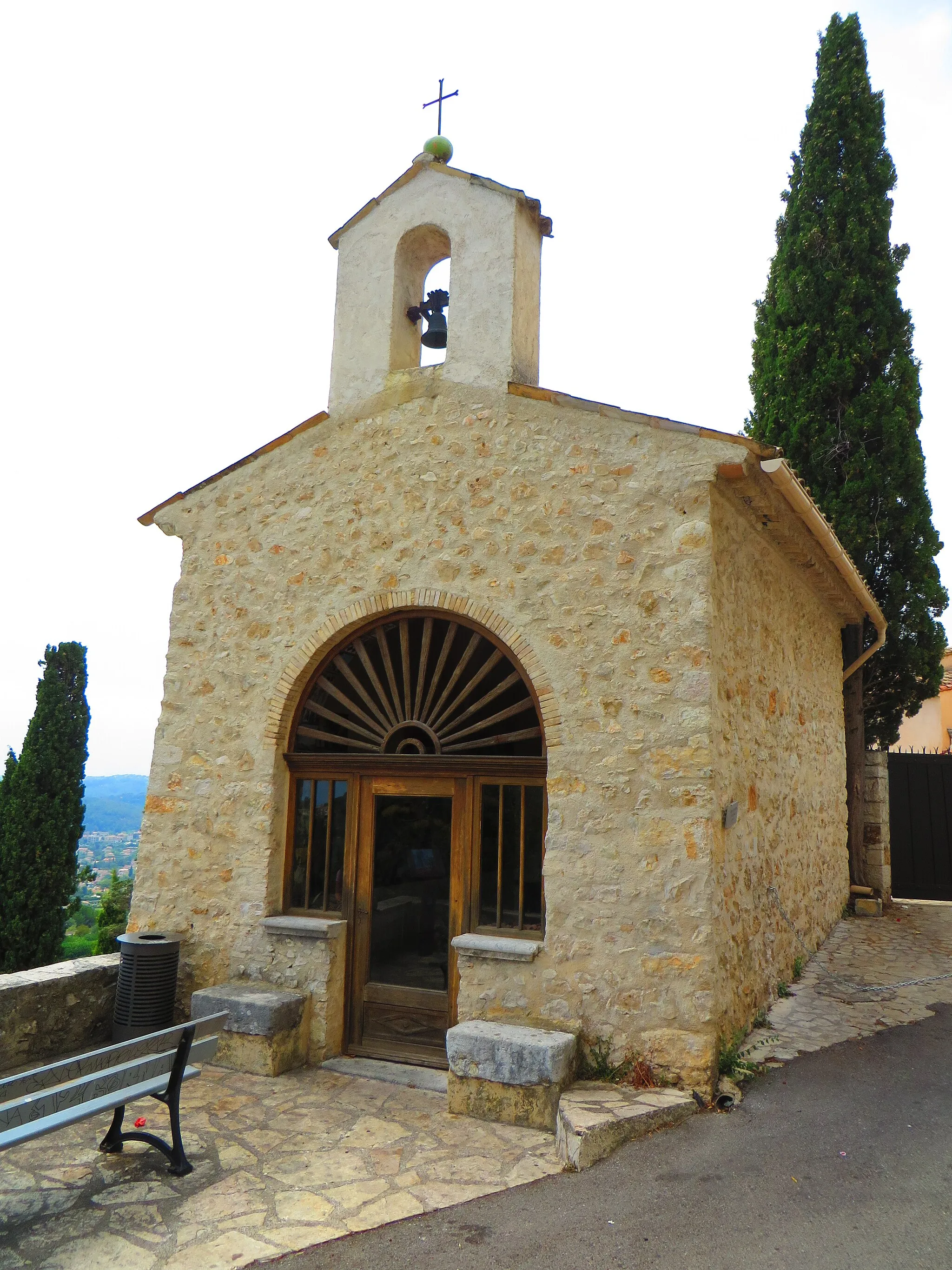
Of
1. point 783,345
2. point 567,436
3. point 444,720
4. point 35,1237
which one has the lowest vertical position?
point 35,1237

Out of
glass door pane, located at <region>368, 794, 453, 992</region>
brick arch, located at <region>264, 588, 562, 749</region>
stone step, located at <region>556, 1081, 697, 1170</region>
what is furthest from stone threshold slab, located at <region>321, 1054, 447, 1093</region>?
brick arch, located at <region>264, 588, 562, 749</region>

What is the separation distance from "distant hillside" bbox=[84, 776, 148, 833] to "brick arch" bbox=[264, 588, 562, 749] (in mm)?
1254

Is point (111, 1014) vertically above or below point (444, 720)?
below

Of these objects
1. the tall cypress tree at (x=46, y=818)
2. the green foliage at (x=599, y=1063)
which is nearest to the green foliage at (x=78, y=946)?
the tall cypress tree at (x=46, y=818)

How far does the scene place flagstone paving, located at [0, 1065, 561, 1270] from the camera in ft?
10.9

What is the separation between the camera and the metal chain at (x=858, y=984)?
243 inches

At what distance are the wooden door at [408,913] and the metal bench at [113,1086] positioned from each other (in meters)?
1.34

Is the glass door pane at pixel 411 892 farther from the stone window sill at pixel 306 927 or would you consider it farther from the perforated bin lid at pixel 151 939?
the perforated bin lid at pixel 151 939

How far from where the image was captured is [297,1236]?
338 centimetres

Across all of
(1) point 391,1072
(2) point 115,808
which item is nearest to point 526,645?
(1) point 391,1072

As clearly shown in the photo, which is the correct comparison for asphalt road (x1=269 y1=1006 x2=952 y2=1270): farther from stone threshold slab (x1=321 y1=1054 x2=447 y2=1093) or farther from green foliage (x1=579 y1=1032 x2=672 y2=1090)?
stone threshold slab (x1=321 y1=1054 x2=447 y2=1093)

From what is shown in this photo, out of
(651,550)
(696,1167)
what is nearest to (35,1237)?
(696,1167)

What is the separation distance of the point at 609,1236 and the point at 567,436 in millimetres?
4092

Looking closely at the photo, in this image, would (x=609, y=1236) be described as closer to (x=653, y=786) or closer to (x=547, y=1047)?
(x=547, y=1047)
